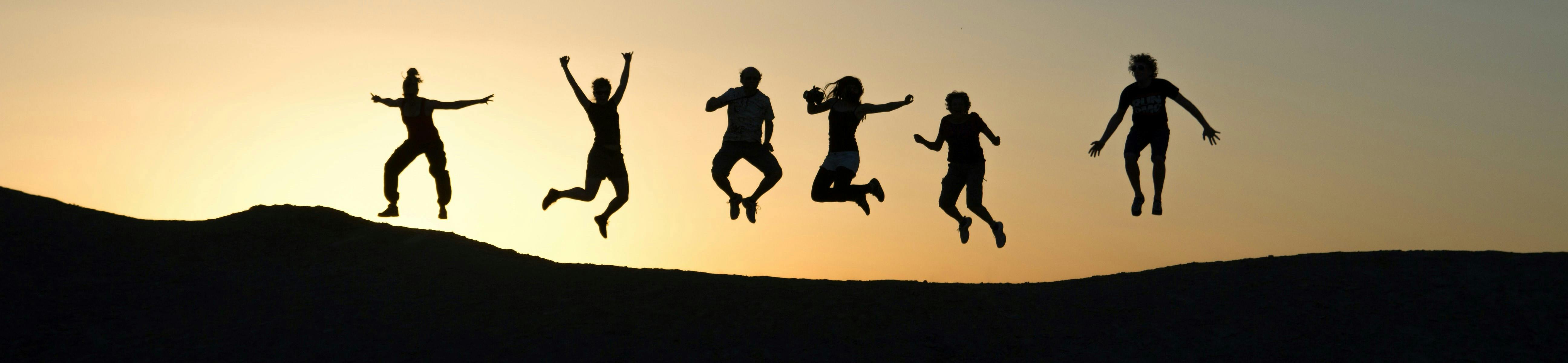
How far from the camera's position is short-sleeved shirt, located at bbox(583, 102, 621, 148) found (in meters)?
12.4

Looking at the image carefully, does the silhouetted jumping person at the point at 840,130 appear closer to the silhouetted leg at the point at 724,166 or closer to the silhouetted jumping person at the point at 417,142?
the silhouetted leg at the point at 724,166

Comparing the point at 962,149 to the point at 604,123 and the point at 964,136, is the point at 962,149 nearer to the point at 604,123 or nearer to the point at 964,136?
the point at 964,136

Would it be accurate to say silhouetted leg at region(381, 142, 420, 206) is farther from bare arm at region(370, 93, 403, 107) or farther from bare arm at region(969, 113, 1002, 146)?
bare arm at region(969, 113, 1002, 146)

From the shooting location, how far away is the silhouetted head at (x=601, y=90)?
12.4 m

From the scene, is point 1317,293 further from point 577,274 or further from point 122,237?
point 122,237

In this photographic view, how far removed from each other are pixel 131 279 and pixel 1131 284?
966cm

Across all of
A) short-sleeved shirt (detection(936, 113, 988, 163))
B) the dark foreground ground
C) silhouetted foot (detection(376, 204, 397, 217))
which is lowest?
the dark foreground ground

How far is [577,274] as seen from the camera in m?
11.5

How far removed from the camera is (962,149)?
12484 millimetres

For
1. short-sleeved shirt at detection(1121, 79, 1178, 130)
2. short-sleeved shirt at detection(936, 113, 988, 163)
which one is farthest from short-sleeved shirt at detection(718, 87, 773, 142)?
short-sleeved shirt at detection(1121, 79, 1178, 130)

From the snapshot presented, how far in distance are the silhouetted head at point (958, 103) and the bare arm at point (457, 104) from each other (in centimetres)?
491

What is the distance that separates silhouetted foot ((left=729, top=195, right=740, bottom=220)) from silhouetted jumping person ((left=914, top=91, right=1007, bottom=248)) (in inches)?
83.5

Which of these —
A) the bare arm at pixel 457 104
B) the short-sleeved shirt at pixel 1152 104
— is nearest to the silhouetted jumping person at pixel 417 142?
the bare arm at pixel 457 104

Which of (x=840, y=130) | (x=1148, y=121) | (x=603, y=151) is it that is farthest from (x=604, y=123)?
Answer: (x=1148, y=121)
